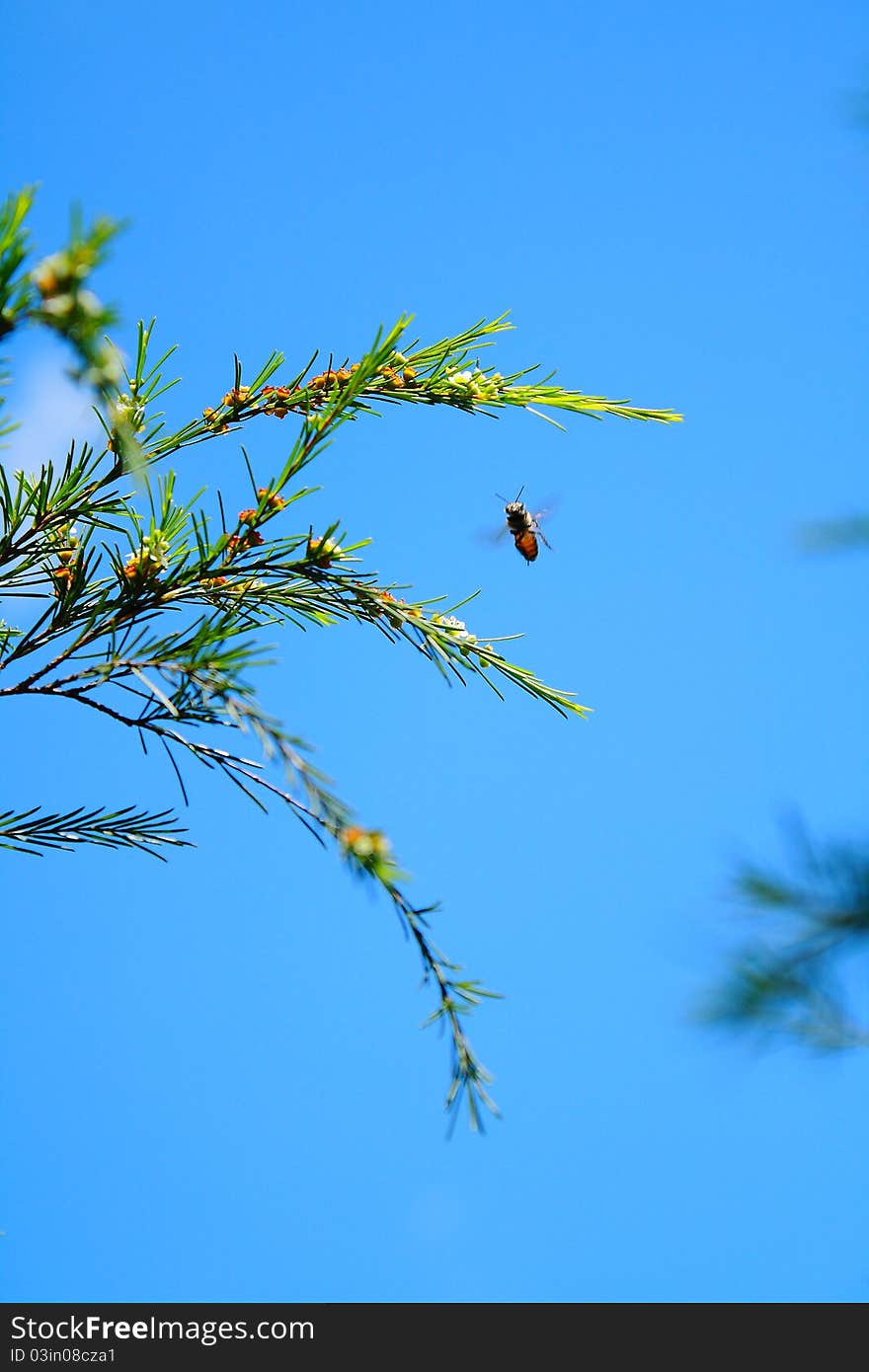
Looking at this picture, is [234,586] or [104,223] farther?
[234,586]

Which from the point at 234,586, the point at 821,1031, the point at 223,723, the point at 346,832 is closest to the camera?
the point at 821,1031

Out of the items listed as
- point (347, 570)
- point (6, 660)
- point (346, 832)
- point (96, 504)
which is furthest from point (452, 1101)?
point (96, 504)

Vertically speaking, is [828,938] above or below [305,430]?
below

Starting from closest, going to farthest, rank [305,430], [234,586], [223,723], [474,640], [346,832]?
[346,832] < [223,723] < [305,430] < [234,586] < [474,640]

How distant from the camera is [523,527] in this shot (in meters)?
2.26

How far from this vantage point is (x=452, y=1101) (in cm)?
92

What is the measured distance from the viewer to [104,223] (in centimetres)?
77

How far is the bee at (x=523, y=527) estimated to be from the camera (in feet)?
7.39

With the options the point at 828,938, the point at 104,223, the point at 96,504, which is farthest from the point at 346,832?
the point at 96,504

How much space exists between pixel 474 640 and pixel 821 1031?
72cm

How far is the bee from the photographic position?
225cm
